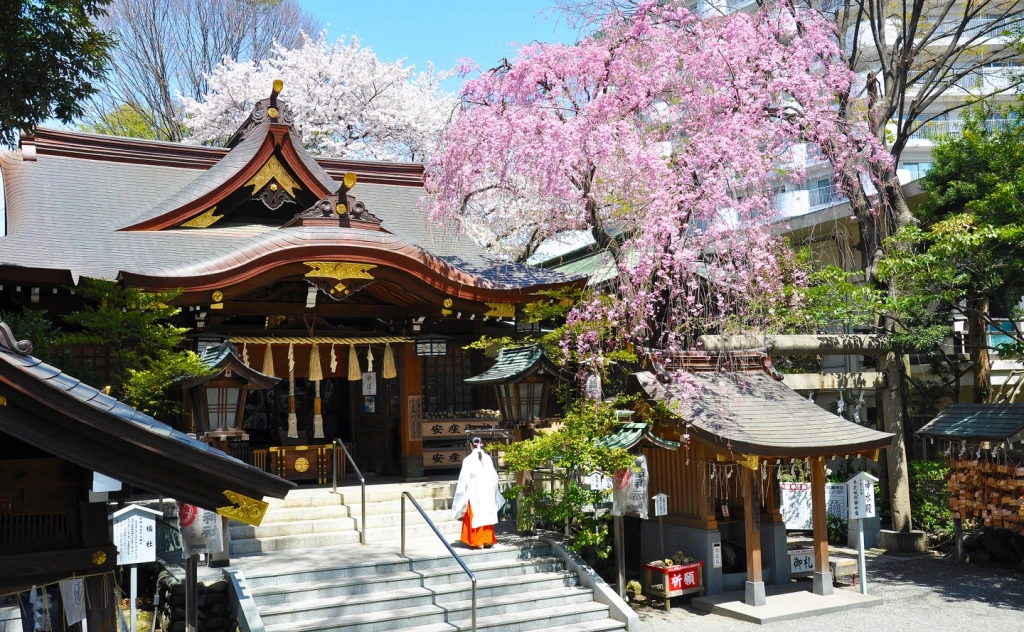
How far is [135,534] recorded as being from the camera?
820cm

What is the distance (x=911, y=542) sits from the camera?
599 inches

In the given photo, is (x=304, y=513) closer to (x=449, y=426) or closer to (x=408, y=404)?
(x=408, y=404)

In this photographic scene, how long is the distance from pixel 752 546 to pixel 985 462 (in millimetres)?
4580

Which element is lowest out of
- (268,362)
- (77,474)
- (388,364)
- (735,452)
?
(735,452)

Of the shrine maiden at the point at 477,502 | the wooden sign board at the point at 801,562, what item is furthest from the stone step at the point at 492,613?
the wooden sign board at the point at 801,562

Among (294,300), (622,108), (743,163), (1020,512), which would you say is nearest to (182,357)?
(294,300)

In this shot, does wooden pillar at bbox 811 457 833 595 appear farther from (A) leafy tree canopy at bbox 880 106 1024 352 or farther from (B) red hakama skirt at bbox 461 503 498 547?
(B) red hakama skirt at bbox 461 503 498 547

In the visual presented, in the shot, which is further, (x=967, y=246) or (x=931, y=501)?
(x=931, y=501)

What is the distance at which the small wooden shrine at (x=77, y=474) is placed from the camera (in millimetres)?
3988

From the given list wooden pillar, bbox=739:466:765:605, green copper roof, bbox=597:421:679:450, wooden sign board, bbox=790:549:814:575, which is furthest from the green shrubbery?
green copper roof, bbox=597:421:679:450

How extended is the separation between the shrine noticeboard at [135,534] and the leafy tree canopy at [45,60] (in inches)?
262

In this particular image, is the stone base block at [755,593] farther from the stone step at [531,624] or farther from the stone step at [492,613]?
the stone step at [492,613]

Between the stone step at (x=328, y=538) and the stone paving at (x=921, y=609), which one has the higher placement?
the stone step at (x=328, y=538)

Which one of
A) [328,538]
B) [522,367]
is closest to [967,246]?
[522,367]
